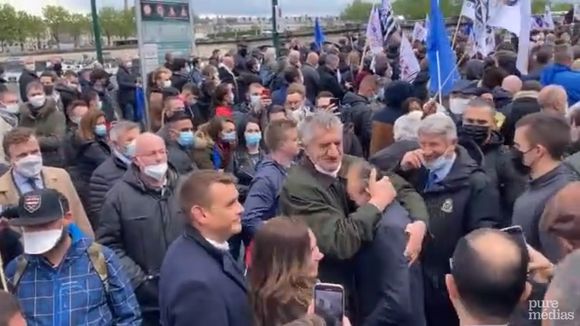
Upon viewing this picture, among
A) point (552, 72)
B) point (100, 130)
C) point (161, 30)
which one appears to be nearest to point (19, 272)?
point (100, 130)

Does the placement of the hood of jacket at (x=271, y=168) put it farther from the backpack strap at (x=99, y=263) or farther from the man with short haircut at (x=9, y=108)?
the man with short haircut at (x=9, y=108)

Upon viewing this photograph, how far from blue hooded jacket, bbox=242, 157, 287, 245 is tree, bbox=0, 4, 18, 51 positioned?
73845 millimetres

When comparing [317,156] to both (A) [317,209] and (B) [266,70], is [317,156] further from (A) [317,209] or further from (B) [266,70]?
(B) [266,70]

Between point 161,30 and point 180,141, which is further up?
point 161,30

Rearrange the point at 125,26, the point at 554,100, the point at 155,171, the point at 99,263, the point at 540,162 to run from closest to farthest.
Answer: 1. the point at 99,263
2. the point at 540,162
3. the point at 155,171
4. the point at 554,100
5. the point at 125,26

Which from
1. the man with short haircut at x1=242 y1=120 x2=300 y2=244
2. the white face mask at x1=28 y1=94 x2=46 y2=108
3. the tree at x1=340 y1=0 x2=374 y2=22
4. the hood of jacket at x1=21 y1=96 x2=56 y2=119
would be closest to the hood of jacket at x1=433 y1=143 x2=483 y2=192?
the man with short haircut at x1=242 y1=120 x2=300 y2=244

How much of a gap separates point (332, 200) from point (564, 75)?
5.16 meters

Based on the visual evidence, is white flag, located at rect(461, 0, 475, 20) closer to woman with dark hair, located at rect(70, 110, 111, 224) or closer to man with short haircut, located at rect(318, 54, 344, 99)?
man with short haircut, located at rect(318, 54, 344, 99)

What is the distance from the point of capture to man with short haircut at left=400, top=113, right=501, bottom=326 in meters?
4.49

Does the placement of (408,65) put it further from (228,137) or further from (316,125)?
(316,125)

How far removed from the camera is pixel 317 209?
11.9 ft

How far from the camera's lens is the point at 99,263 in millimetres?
3697

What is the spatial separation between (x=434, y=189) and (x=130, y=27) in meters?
79.6

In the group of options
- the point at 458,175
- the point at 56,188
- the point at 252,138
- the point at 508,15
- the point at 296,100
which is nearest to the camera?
the point at 458,175
